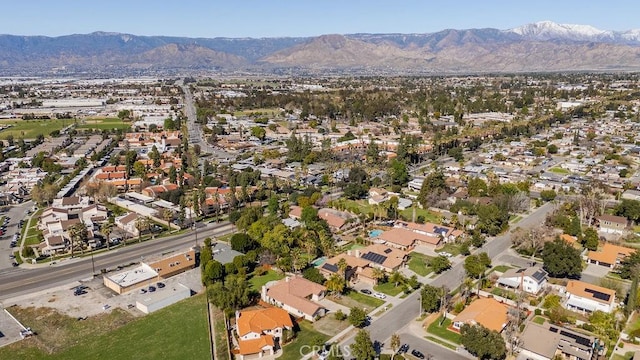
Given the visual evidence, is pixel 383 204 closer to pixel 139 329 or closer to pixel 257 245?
pixel 257 245

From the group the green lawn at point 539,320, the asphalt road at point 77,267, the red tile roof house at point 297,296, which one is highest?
the red tile roof house at point 297,296

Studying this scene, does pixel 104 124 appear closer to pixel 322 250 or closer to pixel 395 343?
pixel 322 250

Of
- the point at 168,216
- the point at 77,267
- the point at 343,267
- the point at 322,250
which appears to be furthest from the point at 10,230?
the point at 343,267

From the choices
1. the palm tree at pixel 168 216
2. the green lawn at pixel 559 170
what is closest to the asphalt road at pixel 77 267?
the palm tree at pixel 168 216

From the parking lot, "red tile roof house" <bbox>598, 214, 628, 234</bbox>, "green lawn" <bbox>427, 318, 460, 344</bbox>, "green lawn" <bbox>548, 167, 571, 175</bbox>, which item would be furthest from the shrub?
"green lawn" <bbox>548, 167, 571, 175</bbox>

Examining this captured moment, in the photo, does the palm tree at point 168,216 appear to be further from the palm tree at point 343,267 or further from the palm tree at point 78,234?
the palm tree at point 343,267

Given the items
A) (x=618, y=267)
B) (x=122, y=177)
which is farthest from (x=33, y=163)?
(x=618, y=267)

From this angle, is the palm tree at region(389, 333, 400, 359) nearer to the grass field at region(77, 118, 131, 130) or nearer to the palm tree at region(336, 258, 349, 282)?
the palm tree at region(336, 258, 349, 282)
